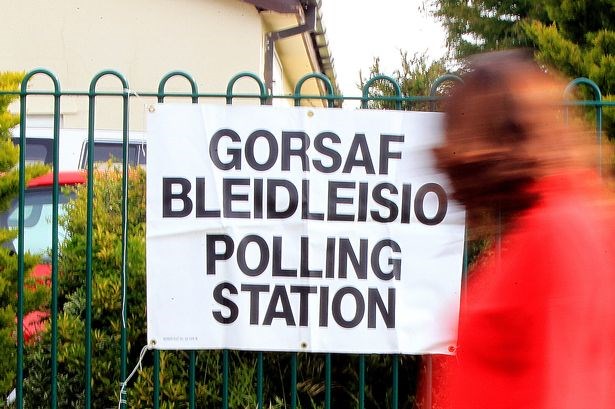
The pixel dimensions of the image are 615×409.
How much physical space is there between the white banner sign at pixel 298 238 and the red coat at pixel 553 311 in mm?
2380

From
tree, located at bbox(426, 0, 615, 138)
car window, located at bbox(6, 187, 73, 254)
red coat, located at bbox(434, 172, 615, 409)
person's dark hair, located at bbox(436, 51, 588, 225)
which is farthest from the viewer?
car window, located at bbox(6, 187, 73, 254)

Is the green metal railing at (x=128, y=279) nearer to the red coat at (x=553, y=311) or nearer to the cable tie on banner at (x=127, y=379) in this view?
the cable tie on banner at (x=127, y=379)

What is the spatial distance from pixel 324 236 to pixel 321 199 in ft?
0.56

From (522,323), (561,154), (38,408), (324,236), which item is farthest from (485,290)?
(38,408)

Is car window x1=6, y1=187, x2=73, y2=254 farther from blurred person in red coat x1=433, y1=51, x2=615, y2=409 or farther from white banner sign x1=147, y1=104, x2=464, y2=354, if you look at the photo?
blurred person in red coat x1=433, y1=51, x2=615, y2=409

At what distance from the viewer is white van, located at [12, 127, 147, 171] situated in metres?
8.41

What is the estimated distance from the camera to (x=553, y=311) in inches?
75.5

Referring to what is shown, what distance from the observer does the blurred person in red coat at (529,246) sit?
1.92m

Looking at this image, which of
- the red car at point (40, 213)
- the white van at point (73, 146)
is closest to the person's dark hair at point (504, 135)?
the red car at point (40, 213)

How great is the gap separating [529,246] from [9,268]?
3348mm

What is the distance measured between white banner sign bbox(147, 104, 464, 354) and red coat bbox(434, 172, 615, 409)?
238cm

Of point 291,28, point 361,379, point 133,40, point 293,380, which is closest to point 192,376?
point 293,380

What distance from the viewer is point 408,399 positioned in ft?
15.5

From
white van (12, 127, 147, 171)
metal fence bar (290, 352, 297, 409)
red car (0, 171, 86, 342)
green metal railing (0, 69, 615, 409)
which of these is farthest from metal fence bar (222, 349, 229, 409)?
white van (12, 127, 147, 171)
